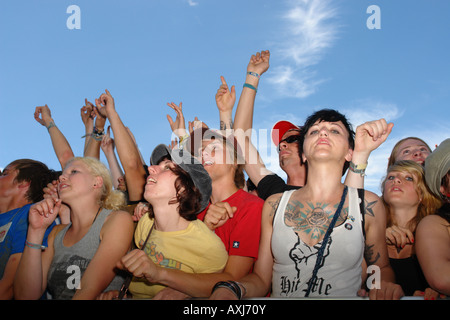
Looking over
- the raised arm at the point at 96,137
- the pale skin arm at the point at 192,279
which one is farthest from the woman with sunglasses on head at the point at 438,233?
the raised arm at the point at 96,137

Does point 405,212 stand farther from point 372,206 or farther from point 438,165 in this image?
point 372,206

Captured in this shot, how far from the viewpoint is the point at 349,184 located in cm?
305

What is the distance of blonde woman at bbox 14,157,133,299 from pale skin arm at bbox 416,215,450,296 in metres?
2.46

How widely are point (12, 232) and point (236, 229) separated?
8.50 feet

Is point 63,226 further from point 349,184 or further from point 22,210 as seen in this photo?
point 349,184

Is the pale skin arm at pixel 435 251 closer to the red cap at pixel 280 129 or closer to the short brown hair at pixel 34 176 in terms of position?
the red cap at pixel 280 129

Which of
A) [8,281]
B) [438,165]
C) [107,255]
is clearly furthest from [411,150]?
[8,281]

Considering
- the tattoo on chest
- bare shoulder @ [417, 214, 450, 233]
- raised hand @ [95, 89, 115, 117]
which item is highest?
raised hand @ [95, 89, 115, 117]

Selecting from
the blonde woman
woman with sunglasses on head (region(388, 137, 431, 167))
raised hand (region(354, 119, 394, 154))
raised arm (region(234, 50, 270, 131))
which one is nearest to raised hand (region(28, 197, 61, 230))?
the blonde woman

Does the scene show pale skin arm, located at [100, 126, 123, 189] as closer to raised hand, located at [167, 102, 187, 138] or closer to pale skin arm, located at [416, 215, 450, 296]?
raised hand, located at [167, 102, 187, 138]

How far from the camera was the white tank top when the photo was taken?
8.31 ft

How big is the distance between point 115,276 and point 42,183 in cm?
216

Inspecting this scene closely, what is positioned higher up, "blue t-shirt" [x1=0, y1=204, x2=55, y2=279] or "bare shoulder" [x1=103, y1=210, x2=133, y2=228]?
"bare shoulder" [x1=103, y1=210, x2=133, y2=228]

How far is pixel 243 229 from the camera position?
3117 millimetres
